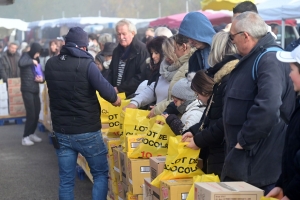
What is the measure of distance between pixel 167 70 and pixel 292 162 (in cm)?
310

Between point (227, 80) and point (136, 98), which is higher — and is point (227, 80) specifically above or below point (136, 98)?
above

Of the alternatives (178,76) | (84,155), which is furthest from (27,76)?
(178,76)

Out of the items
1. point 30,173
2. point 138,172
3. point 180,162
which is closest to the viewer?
point 180,162

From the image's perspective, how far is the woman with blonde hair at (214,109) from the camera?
458cm

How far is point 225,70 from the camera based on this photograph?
4582mm

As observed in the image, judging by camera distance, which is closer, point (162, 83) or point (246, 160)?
point (246, 160)

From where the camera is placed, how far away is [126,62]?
26.8 ft

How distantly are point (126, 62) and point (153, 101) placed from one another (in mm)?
1148

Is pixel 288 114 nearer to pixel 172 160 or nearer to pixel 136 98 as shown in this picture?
pixel 172 160

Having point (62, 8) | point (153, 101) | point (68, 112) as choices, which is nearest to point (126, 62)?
point (153, 101)

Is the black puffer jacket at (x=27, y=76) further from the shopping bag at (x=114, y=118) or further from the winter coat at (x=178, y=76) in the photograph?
the winter coat at (x=178, y=76)

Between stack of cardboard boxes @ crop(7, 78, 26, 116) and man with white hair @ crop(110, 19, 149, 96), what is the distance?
783cm

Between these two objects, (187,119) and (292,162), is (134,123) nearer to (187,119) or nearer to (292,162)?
(187,119)

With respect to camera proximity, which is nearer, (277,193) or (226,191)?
(226,191)
